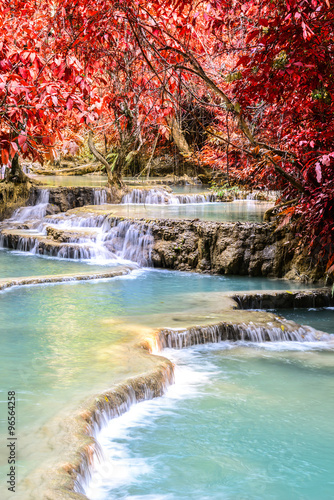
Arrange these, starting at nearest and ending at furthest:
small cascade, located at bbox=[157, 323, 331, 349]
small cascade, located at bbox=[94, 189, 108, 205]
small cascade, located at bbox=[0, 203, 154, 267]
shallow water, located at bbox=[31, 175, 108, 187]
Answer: small cascade, located at bbox=[157, 323, 331, 349] < small cascade, located at bbox=[0, 203, 154, 267] < small cascade, located at bbox=[94, 189, 108, 205] < shallow water, located at bbox=[31, 175, 108, 187]

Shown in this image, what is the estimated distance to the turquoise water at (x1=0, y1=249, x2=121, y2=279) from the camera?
37.9 ft

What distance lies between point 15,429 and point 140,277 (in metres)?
7.01

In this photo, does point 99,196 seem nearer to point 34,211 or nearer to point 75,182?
point 34,211

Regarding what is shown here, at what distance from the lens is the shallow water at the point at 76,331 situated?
4777 millimetres

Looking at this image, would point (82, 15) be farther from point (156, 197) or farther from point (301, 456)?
point (156, 197)

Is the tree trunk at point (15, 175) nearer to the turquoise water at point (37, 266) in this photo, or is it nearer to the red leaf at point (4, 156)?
the turquoise water at point (37, 266)

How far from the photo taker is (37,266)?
40.5 feet

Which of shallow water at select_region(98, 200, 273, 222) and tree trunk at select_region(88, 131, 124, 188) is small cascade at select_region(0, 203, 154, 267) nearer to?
shallow water at select_region(98, 200, 273, 222)

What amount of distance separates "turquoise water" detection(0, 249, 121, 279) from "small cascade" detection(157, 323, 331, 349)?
14.6 ft

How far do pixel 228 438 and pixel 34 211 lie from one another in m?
14.8

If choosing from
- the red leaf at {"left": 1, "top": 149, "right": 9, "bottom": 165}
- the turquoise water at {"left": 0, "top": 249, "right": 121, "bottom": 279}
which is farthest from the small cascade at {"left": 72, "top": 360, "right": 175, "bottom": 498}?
the turquoise water at {"left": 0, "top": 249, "right": 121, "bottom": 279}

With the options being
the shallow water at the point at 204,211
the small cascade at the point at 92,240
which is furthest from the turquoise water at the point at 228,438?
the shallow water at the point at 204,211

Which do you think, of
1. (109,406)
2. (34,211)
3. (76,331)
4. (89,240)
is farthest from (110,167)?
(109,406)

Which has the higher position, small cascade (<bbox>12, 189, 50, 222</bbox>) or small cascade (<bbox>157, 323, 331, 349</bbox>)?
small cascade (<bbox>12, 189, 50, 222</bbox>)
